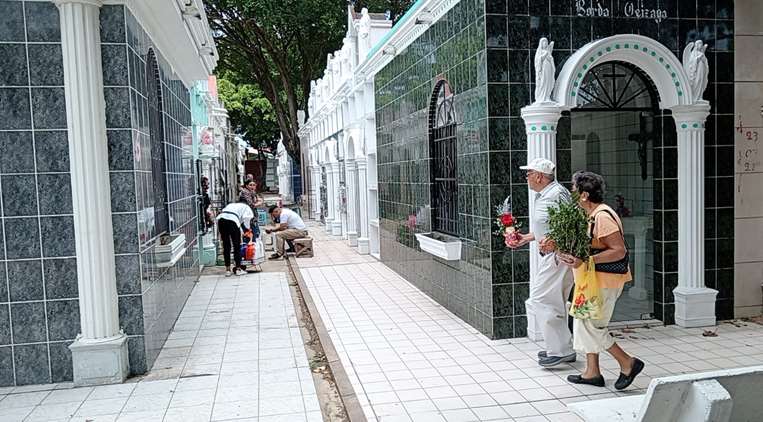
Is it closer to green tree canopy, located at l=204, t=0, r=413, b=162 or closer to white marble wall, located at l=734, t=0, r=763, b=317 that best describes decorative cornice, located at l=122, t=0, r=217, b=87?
white marble wall, located at l=734, t=0, r=763, b=317

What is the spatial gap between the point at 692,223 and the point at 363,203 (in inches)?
306

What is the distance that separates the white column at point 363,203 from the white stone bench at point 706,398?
1048 centimetres

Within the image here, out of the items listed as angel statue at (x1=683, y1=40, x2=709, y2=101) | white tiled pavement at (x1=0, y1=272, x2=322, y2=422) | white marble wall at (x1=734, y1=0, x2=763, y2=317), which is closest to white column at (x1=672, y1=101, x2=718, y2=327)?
angel statue at (x1=683, y1=40, x2=709, y2=101)

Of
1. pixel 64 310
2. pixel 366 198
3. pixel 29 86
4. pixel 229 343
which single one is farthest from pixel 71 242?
pixel 366 198

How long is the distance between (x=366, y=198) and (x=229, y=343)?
6745 mm

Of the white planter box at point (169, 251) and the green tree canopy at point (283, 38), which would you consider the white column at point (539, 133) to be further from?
the green tree canopy at point (283, 38)

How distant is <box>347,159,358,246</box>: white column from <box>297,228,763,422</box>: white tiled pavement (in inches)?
254

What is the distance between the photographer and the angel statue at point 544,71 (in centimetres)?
567

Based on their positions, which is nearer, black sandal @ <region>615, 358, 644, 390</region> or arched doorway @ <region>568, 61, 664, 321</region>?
black sandal @ <region>615, 358, 644, 390</region>

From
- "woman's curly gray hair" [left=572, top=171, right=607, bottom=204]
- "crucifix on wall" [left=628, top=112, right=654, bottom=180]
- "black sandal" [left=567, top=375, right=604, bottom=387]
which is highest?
"crucifix on wall" [left=628, top=112, right=654, bottom=180]

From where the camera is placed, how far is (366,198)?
501 inches

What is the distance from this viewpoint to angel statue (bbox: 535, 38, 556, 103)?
567 centimetres

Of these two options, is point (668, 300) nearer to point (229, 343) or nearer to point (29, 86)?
point (229, 343)

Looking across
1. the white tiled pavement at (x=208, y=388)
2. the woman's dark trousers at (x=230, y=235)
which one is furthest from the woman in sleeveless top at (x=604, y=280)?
the woman's dark trousers at (x=230, y=235)
